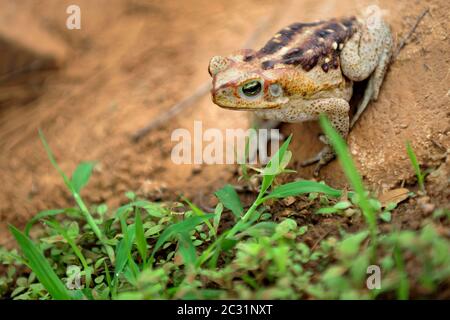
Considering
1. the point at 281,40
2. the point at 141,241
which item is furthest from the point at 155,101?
the point at 141,241

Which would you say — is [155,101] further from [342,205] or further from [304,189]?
[342,205]

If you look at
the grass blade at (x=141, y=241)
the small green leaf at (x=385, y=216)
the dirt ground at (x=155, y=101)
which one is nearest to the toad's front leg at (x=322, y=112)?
the dirt ground at (x=155, y=101)

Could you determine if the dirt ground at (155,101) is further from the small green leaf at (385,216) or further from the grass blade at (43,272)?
the grass blade at (43,272)

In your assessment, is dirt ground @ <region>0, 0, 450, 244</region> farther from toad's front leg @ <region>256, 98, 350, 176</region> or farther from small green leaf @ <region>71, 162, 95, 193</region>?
small green leaf @ <region>71, 162, 95, 193</region>

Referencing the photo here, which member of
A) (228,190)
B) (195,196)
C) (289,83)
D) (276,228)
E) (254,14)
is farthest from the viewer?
(254,14)

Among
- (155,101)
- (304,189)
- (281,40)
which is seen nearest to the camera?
(304,189)
